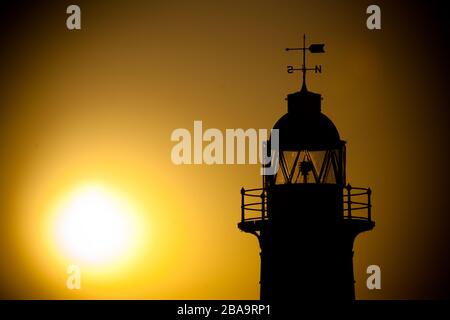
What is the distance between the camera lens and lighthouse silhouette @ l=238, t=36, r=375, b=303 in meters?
31.7

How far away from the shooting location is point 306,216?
31.6 metres

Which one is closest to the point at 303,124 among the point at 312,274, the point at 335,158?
the point at 335,158

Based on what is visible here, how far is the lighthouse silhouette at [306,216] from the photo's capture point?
104ft

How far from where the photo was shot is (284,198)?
31859 millimetres
